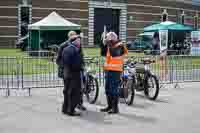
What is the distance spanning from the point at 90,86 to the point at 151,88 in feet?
5.92

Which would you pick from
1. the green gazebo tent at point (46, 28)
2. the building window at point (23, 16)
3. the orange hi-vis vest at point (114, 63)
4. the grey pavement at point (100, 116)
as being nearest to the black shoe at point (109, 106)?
the grey pavement at point (100, 116)

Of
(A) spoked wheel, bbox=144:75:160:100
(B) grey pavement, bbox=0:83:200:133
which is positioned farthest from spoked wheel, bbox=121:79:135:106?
(A) spoked wheel, bbox=144:75:160:100

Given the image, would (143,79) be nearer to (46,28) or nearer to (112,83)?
(112,83)

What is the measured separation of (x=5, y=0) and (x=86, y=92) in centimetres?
3413

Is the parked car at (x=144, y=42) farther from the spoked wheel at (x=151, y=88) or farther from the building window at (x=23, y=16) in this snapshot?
the spoked wheel at (x=151, y=88)

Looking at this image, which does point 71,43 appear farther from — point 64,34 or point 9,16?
point 9,16

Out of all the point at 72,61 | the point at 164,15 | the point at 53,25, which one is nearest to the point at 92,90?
the point at 72,61

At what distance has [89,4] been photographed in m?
48.3

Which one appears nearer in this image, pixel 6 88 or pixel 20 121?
pixel 20 121

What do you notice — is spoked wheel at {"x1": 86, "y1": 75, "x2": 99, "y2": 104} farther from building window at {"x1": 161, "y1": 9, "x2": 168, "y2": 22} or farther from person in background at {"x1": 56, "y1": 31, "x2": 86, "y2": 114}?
building window at {"x1": 161, "y1": 9, "x2": 168, "y2": 22}

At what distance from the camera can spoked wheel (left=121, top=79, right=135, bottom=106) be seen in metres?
10.2

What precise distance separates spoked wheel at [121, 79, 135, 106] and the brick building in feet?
112

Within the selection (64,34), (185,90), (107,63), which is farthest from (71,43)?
(64,34)

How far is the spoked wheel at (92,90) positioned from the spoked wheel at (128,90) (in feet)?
2.38
